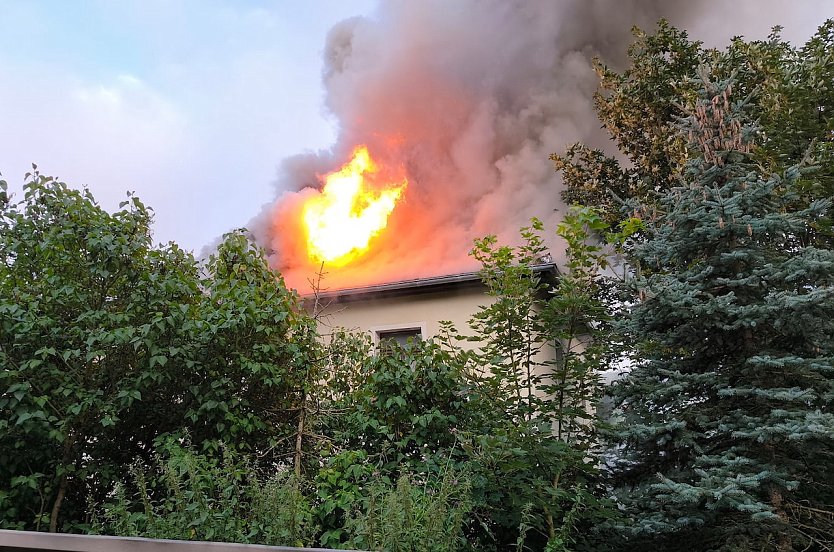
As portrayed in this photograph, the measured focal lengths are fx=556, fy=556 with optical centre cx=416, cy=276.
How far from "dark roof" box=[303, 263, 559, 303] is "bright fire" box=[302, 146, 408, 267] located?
4.89 ft

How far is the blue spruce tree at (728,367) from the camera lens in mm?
3275

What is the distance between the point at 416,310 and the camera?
315 inches

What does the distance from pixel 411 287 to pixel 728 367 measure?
4.61 metres

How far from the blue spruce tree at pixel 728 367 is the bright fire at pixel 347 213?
6.40m

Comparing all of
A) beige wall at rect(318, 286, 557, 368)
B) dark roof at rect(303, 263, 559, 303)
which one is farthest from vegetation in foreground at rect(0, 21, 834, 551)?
beige wall at rect(318, 286, 557, 368)

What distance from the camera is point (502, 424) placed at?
12.1ft

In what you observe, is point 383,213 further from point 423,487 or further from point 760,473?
point 760,473

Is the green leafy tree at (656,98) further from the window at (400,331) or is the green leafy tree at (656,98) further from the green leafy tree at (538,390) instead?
the green leafy tree at (538,390)

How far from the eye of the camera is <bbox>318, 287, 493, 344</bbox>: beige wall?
7684 millimetres

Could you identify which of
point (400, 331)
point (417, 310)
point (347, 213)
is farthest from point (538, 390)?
point (347, 213)

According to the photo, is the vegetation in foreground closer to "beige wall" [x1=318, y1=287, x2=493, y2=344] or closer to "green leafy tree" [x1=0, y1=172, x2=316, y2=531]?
"green leafy tree" [x1=0, y1=172, x2=316, y2=531]

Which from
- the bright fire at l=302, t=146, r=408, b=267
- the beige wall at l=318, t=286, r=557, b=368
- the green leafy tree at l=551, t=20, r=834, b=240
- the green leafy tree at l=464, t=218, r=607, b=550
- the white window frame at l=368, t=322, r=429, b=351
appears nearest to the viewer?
the green leafy tree at l=464, t=218, r=607, b=550

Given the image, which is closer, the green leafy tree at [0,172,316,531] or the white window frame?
the green leafy tree at [0,172,316,531]

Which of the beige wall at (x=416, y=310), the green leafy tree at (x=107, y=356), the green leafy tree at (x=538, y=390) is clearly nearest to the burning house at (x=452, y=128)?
the beige wall at (x=416, y=310)
